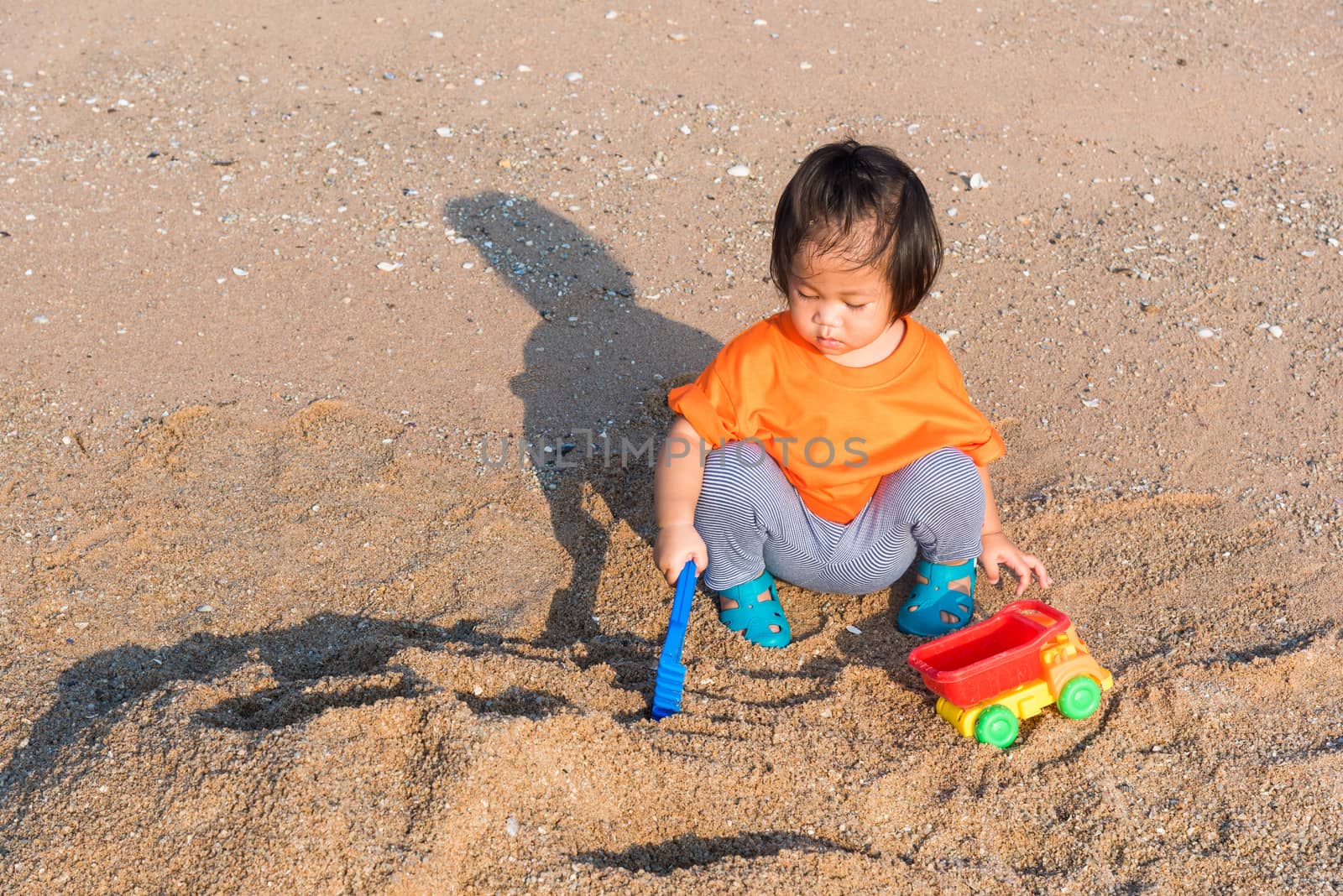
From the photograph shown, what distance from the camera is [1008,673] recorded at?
242 cm

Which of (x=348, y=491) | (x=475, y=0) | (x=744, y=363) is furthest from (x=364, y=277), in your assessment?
(x=475, y=0)

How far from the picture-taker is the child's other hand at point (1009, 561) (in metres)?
2.82

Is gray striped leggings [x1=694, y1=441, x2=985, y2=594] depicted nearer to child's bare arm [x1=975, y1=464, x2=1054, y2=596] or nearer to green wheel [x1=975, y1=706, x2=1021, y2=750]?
child's bare arm [x1=975, y1=464, x2=1054, y2=596]

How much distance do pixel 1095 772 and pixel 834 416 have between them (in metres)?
0.92

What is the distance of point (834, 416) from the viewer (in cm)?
266

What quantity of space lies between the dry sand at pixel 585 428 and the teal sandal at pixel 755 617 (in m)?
0.05

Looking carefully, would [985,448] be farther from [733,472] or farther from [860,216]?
[860,216]

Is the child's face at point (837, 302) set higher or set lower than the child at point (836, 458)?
higher

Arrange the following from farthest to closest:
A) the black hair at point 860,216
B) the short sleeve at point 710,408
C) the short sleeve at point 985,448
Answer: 1. the short sleeve at point 985,448
2. the short sleeve at point 710,408
3. the black hair at point 860,216

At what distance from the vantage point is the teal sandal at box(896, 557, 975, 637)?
9.32 feet

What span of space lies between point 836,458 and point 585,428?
1118 mm

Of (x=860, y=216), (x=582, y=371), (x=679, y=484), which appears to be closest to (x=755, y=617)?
(x=679, y=484)

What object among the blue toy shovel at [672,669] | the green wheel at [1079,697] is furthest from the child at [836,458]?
the green wheel at [1079,697]

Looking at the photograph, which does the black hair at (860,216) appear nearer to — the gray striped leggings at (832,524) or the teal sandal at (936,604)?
the gray striped leggings at (832,524)
